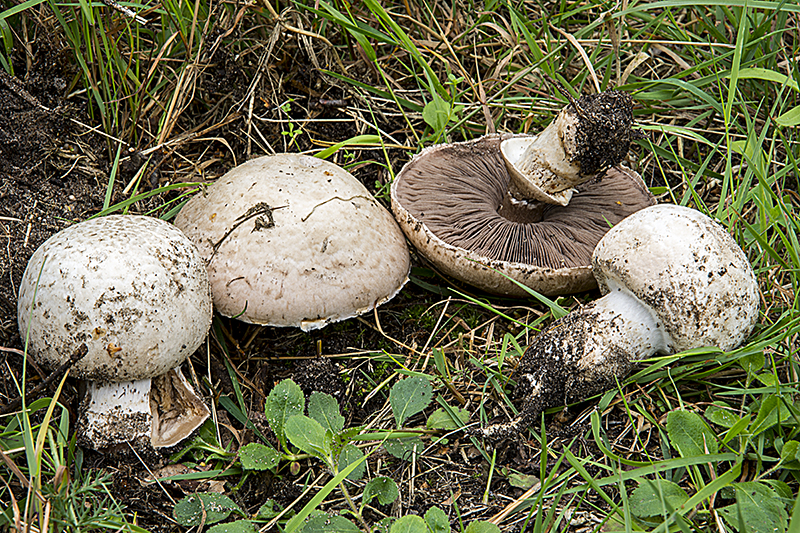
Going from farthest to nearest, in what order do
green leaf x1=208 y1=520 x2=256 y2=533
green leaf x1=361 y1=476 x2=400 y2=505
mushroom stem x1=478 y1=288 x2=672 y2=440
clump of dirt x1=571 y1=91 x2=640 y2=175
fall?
clump of dirt x1=571 y1=91 x2=640 y2=175
mushroom stem x1=478 y1=288 x2=672 y2=440
green leaf x1=361 y1=476 x2=400 y2=505
green leaf x1=208 y1=520 x2=256 y2=533

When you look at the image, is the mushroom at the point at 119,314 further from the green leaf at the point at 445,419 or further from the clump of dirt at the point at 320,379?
the green leaf at the point at 445,419

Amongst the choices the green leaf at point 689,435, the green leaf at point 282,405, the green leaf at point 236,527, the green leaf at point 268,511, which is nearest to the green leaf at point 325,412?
the green leaf at point 282,405

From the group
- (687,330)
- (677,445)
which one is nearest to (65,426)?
(677,445)

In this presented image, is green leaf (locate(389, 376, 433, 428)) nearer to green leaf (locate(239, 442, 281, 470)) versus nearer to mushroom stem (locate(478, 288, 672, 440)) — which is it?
mushroom stem (locate(478, 288, 672, 440))

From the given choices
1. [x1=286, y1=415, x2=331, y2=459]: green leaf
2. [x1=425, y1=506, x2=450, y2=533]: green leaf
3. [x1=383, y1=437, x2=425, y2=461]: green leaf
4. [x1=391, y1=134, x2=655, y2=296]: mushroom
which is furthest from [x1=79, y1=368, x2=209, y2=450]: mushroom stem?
[x1=391, y1=134, x2=655, y2=296]: mushroom

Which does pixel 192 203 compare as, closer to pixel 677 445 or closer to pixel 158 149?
pixel 158 149
